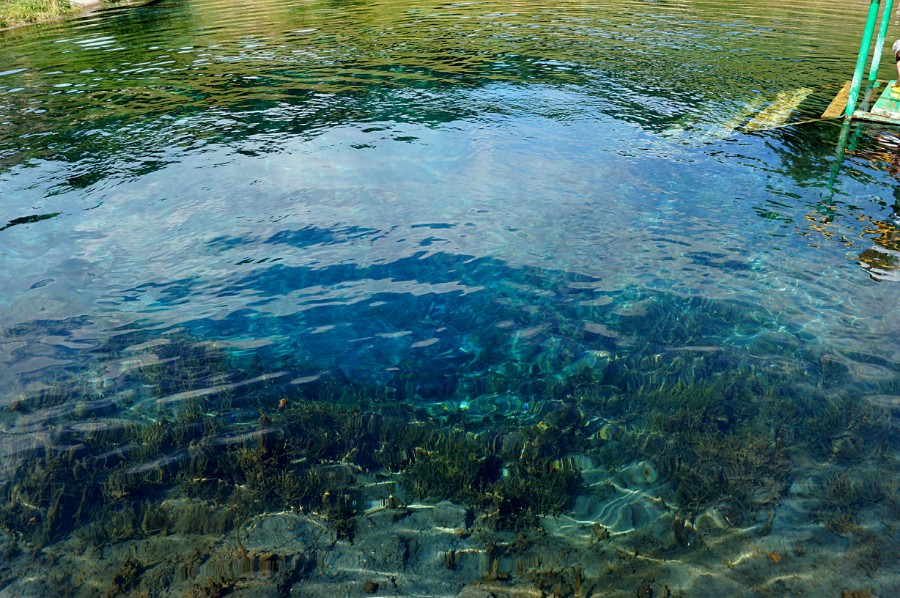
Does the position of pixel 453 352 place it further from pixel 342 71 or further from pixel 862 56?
pixel 342 71

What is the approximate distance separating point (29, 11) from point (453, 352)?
43840 mm

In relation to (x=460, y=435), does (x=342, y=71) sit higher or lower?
higher

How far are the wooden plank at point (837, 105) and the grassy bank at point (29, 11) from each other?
143 feet

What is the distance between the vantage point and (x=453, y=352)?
29.0 feet

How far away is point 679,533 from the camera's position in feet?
20.0

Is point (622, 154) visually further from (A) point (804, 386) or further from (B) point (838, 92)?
(B) point (838, 92)

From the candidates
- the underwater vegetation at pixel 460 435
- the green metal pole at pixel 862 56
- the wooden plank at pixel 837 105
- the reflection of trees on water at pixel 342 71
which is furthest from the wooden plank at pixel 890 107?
the underwater vegetation at pixel 460 435

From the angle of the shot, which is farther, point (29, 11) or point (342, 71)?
point (29, 11)

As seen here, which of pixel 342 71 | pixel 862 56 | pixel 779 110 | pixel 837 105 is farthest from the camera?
pixel 342 71

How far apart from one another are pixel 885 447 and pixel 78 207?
1505 cm

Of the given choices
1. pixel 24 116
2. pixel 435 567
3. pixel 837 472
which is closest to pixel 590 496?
pixel 435 567

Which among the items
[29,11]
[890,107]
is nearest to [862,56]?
[890,107]

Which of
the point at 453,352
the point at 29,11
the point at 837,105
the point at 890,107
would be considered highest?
the point at 29,11

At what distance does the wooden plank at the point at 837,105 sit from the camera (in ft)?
59.2
